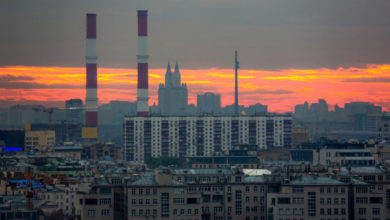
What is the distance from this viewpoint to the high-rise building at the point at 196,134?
491 ft

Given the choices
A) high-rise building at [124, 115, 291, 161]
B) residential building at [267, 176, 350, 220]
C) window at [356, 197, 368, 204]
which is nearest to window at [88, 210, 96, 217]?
residential building at [267, 176, 350, 220]

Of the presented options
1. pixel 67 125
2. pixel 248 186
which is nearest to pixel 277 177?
pixel 248 186

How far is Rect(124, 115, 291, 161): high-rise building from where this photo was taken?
14962 centimetres

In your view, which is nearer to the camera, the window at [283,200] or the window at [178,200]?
the window at [178,200]

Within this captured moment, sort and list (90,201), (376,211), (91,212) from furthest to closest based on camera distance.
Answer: (376,211) < (90,201) < (91,212)

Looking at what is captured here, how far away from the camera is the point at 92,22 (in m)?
166

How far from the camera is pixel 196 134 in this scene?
150250 mm

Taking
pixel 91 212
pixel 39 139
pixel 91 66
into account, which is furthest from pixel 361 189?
pixel 91 66

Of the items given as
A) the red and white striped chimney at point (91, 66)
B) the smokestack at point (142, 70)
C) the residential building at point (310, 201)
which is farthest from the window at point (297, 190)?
the red and white striped chimney at point (91, 66)

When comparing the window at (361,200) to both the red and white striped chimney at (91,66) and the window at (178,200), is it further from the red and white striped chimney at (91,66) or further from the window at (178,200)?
the red and white striped chimney at (91,66)

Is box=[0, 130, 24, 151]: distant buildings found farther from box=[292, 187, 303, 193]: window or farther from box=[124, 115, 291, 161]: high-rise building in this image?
box=[292, 187, 303, 193]: window

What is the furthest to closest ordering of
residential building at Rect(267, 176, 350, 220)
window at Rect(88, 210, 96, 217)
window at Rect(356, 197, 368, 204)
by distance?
window at Rect(356, 197, 368, 204) → window at Rect(88, 210, 96, 217) → residential building at Rect(267, 176, 350, 220)

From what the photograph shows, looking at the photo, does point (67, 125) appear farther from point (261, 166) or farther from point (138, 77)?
point (261, 166)

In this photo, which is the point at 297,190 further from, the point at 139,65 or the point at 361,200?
the point at 139,65
